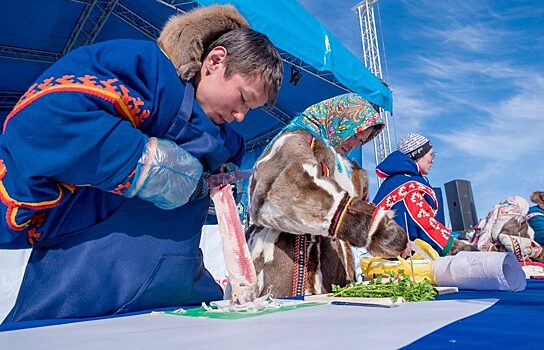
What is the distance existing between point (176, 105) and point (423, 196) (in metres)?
1.68

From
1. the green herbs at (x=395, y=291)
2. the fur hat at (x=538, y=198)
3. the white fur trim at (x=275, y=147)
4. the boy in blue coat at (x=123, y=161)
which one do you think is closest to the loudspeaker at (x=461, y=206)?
the fur hat at (x=538, y=198)

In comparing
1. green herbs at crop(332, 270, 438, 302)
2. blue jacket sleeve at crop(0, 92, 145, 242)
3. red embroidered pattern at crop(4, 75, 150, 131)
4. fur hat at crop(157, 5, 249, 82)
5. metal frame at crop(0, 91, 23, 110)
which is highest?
metal frame at crop(0, 91, 23, 110)

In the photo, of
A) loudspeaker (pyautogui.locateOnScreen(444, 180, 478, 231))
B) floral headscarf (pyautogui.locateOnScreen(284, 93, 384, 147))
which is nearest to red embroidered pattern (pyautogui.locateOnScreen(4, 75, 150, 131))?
floral headscarf (pyautogui.locateOnScreen(284, 93, 384, 147))

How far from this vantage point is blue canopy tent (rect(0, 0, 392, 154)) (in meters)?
4.22

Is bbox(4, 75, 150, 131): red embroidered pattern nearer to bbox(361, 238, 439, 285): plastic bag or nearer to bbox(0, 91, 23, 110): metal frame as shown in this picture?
bbox(361, 238, 439, 285): plastic bag

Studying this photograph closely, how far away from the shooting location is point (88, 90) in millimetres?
767

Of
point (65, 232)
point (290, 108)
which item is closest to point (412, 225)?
point (65, 232)

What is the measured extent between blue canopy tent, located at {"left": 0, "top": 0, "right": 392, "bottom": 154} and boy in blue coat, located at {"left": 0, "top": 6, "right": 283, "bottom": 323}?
287cm

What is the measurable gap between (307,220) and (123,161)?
610 millimetres

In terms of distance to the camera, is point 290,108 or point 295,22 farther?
point 290,108

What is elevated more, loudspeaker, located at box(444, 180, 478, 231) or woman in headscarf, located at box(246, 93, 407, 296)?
loudspeaker, located at box(444, 180, 478, 231)

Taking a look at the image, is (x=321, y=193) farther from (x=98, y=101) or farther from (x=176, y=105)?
(x=98, y=101)

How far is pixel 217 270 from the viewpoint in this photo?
3.36 meters

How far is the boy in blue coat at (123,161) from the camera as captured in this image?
2.46 ft
